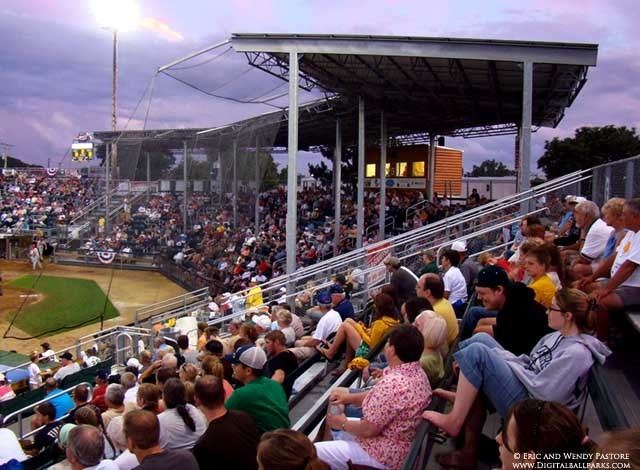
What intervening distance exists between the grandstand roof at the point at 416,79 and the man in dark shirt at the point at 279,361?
10.1 meters

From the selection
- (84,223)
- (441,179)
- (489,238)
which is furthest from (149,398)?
(441,179)

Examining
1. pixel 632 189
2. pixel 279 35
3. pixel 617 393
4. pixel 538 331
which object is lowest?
pixel 617 393

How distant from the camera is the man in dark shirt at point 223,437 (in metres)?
3.41

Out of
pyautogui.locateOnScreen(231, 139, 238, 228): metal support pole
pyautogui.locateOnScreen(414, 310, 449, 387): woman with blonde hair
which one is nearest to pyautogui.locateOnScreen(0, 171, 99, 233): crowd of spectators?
pyautogui.locateOnScreen(231, 139, 238, 228): metal support pole

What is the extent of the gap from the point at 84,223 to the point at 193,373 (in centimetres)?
1970

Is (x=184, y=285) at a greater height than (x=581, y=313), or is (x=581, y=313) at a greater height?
(x=581, y=313)

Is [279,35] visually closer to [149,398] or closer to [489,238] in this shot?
[489,238]

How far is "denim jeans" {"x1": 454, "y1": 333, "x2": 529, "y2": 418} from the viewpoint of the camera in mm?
3074

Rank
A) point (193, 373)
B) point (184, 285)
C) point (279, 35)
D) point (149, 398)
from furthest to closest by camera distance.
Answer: point (184, 285), point (279, 35), point (193, 373), point (149, 398)

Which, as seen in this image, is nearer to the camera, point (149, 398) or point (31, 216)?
point (149, 398)

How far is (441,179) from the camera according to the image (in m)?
37.3

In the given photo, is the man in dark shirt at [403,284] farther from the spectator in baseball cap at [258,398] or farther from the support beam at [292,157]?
the support beam at [292,157]

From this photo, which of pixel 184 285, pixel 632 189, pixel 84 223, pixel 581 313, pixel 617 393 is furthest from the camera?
pixel 84 223

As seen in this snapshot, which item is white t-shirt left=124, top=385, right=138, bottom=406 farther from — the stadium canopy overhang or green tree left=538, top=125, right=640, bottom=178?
green tree left=538, top=125, right=640, bottom=178
